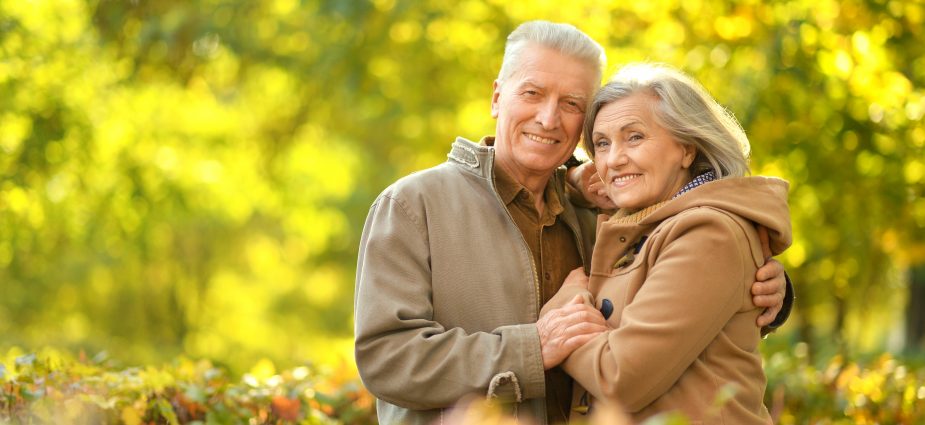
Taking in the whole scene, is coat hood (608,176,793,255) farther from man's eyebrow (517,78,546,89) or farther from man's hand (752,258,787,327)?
man's eyebrow (517,78,546,89)

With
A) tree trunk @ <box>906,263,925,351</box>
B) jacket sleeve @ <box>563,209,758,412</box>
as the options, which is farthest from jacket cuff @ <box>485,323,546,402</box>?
tree trunk @ <box>906,263,925,351</box>

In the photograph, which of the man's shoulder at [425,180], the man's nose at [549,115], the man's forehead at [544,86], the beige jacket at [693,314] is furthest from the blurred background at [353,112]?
the beige jacket at [693,314]

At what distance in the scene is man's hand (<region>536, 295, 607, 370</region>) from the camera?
3.31m

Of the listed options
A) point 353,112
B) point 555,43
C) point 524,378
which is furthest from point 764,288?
point 353,112

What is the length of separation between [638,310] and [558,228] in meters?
0.91

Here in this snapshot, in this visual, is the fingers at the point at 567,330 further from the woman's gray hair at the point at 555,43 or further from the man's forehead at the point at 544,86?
the woman's gray hair at the point at 555,43

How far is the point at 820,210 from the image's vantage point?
27.7ft

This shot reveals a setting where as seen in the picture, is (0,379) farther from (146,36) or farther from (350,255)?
(350,255)

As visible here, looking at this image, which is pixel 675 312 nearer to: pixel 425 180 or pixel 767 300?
pixel 767 300

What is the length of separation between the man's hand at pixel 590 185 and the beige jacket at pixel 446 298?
439mm

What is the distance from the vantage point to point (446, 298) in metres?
3.60

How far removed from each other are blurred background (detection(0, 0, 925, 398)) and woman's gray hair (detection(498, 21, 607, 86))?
105 mm

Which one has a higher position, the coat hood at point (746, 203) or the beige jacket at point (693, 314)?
the coat hood at point (746, 203)

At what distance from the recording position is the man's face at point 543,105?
3.79m
